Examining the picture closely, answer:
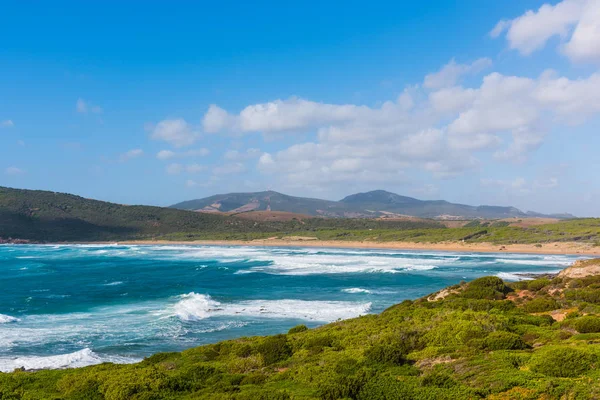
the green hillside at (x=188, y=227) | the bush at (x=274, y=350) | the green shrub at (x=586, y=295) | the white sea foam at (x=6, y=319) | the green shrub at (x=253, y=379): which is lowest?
the white sea foam at (x=6, y=319)

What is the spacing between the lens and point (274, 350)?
52.1 ft

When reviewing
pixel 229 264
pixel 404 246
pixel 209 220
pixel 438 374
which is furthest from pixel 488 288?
pixel 209 220

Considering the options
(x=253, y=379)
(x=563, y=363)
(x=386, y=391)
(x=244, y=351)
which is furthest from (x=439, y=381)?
(x=244, y=351)

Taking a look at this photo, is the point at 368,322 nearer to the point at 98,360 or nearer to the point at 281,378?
the point at 281,378

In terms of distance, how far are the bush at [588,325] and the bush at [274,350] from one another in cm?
908

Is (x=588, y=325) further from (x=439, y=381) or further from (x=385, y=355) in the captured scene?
(x=439, y=381)

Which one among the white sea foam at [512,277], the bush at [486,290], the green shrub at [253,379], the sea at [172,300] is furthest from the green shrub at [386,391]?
the white sea foam at [512,277]

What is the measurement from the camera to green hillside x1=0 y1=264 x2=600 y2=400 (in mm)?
9375

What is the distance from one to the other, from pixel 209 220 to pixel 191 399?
534 ft

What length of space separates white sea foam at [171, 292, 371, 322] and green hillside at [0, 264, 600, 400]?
36.6ft

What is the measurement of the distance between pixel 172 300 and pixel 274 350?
2350 centimetres

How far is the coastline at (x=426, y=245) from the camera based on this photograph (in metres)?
84.6

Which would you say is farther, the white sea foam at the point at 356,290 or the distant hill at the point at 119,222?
the distant hill at the point at 119,222

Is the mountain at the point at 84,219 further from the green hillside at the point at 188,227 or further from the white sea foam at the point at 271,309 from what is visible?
the white sea foam at the point at 271,309
